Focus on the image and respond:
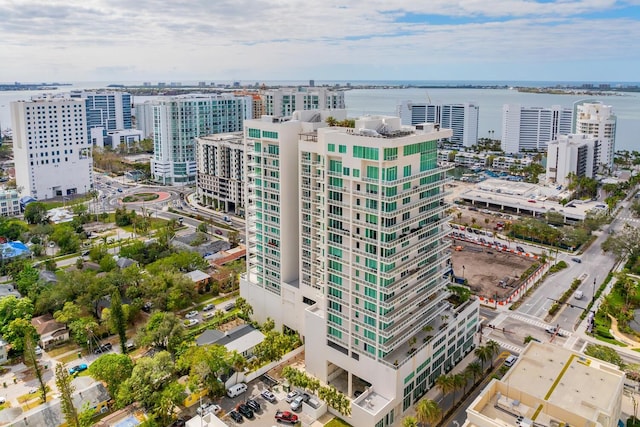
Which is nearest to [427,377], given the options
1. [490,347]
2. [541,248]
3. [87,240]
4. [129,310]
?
[490,347]

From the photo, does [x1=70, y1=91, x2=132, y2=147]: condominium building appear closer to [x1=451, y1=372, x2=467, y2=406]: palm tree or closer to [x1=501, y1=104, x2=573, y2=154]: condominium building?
[x1=501, y1=104, x2=573, y2=154]: condominium building

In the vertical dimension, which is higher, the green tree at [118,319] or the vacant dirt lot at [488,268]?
the green tree at [118,319]

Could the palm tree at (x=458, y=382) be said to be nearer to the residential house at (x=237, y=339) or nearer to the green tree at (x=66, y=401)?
the residential house at (x=237, y=339)

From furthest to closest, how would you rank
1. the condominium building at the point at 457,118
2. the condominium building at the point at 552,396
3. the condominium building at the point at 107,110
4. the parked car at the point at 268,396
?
1. the condominium building at the point at 107,110
2. the condominium building at the point at 457,118
3. the parked car at the point at 268,396
4. the condominium building at the point at 552,396

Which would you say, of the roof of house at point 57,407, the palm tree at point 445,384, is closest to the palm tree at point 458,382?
the palm tree at point 445,384

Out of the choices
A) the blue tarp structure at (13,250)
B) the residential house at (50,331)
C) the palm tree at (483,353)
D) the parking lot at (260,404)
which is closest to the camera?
the parking lot at (260,404)

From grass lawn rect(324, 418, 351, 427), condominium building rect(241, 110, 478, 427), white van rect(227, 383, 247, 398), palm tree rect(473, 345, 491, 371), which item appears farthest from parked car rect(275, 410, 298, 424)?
palm tree rect(473, 345, 491, 371)

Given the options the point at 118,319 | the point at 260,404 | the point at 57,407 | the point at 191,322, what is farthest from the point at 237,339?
the point at 57,407

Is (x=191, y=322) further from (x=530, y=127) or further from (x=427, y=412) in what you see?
(x=530, y=127)
